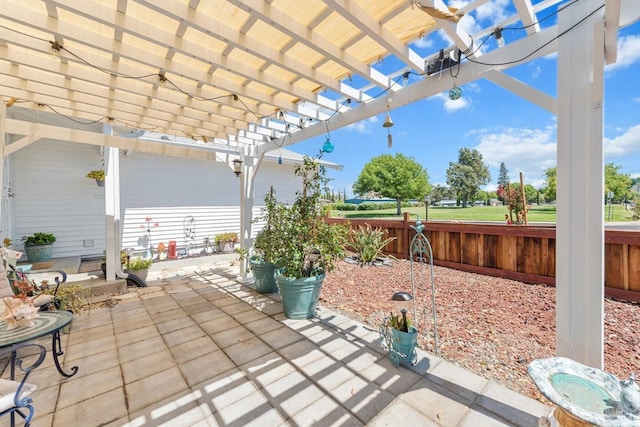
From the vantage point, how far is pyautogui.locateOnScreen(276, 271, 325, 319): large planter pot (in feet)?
10.5

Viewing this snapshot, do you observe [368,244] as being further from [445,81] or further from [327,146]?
[445,81]

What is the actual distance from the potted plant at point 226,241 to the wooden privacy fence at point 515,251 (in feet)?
15.5

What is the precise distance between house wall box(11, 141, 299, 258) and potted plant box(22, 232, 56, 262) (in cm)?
23

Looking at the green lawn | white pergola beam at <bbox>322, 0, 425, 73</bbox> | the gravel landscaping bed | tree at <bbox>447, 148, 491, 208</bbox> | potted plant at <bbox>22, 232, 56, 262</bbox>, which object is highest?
tree at <bbox>447, 148, 491, 208</bbox>

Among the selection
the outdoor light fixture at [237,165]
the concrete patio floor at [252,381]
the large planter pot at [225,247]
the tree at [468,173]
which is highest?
the tree at [468,173]

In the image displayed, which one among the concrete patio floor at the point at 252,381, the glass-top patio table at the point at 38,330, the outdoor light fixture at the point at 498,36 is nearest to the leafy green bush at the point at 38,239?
the concrete patio floor at the point at 252,381

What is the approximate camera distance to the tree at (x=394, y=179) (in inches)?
1020

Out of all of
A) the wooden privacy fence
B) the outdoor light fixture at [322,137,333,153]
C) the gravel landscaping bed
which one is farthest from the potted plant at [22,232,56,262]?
the wooden privacy fence

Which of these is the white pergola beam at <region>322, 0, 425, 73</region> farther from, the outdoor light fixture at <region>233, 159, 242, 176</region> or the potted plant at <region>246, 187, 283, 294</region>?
the outdoor light fixture at <region>233, 159, 242, 176</region>

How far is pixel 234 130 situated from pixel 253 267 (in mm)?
2349

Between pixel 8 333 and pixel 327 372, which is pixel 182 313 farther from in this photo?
pixel 327 372

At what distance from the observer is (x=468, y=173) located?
137ft

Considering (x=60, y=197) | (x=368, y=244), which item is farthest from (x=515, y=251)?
(x=60, y=197)

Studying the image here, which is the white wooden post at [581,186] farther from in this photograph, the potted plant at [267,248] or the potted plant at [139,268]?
the potted plant at [139,268]
